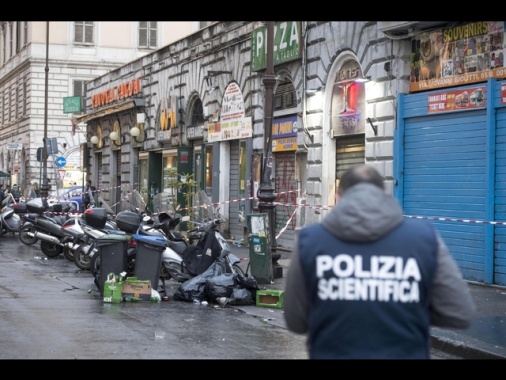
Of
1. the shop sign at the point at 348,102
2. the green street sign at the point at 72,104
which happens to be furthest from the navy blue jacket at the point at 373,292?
the green street sign at the point at 72,104

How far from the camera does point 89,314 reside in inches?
479

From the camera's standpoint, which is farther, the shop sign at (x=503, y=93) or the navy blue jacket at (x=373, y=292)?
the shop sign at (x=503, y=93)

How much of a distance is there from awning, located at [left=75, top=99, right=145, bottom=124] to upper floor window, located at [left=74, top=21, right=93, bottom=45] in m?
11.6

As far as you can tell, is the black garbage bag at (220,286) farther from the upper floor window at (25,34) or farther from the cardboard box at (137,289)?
the upper floor window at (25,34)

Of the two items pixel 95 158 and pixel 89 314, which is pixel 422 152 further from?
pixel 95 158

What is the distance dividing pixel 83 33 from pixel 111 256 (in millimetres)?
43335

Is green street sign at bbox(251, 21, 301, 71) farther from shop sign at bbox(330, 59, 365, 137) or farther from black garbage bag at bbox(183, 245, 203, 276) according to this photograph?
black garbage bag at bbox(183, 245, 203, 276)

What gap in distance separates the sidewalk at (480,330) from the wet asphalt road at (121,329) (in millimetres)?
455

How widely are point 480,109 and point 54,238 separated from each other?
31.9 feet

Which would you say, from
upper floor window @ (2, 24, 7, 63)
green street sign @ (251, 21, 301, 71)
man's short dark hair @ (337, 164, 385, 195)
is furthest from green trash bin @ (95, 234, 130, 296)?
upper floor window @ (2, 24, 7, 63)

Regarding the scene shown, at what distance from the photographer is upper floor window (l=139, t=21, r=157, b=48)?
2238 inches

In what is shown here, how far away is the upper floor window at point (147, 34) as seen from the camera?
56844 millimetres

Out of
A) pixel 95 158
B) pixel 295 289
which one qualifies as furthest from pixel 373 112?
pixel 95 158
